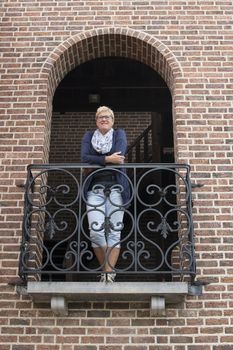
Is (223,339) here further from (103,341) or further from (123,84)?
(123,84)

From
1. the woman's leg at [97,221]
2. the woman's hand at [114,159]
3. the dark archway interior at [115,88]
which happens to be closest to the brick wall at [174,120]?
the woman's leg at [97,221]

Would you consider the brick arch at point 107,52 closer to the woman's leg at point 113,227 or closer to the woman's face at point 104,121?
the woman's face at point 104,121

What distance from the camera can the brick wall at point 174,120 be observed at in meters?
5.37

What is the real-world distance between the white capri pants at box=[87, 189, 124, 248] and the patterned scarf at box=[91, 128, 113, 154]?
0.45 m

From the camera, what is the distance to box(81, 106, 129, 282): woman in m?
5.44

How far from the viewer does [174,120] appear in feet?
21.5

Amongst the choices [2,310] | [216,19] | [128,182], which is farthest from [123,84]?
[2,310]

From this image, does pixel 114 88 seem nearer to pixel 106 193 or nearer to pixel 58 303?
pixel 106 193

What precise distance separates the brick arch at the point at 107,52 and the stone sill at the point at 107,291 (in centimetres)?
206

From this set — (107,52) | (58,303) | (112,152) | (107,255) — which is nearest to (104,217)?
(107,255)

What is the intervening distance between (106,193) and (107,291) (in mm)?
983

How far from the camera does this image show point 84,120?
42.8 ft

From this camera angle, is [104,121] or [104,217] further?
[104,121]

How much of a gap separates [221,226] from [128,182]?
3.62ft
